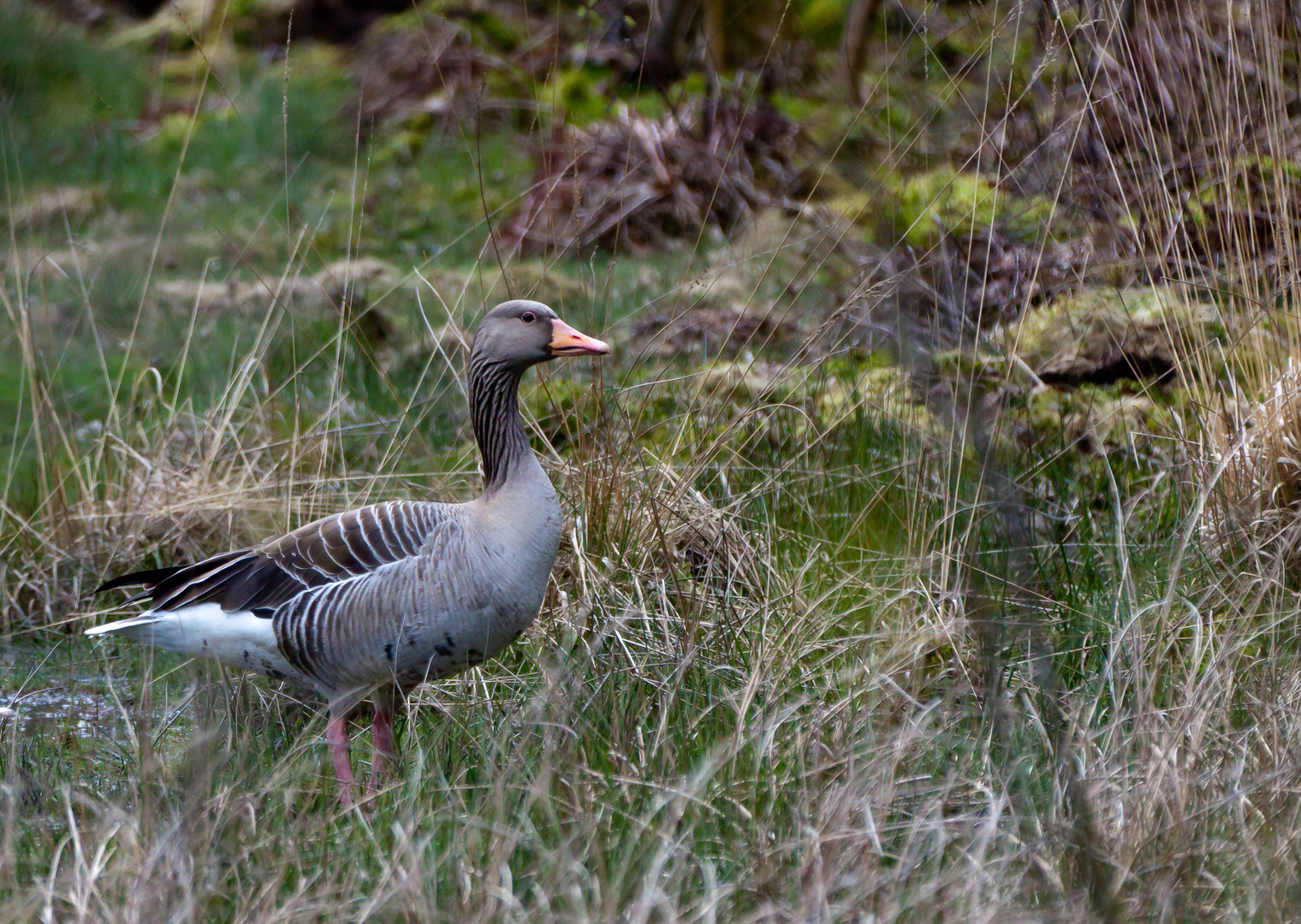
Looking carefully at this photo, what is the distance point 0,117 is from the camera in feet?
17.3

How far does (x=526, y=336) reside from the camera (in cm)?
377

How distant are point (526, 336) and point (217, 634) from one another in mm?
1263

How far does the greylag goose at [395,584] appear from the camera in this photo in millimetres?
3570

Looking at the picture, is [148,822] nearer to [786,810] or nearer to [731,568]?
[786,810]

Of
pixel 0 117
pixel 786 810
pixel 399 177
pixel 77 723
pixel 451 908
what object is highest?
pixel 0 117

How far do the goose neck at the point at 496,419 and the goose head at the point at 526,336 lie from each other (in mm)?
45

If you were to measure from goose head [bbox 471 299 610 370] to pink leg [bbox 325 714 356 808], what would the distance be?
1146 millimetres

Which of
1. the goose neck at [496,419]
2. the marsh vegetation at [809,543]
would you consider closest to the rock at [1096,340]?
the marsh vegetation at [809,543]

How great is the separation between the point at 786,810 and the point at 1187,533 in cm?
149

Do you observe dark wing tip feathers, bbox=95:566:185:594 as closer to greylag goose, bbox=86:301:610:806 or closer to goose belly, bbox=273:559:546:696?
greylag goose, bbox=86:301:610:806

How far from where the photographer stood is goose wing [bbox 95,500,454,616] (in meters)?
3.71

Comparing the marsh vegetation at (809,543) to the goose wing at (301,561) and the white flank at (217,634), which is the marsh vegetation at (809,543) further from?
the goose wing at (301,561)

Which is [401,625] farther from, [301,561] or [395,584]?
[301,561]

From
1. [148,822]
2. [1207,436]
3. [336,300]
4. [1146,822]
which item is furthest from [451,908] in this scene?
[336,300]
